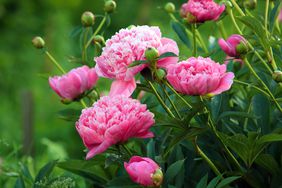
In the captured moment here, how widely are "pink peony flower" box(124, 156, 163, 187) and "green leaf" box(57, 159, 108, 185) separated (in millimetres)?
139

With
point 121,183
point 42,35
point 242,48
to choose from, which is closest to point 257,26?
point 242,48

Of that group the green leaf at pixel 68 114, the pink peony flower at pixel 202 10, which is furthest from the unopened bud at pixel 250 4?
the green leaf at pixel 68 114

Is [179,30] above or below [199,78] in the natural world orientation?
below

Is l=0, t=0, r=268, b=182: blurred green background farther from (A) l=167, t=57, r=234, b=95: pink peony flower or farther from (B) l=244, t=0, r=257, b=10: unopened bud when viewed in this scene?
(A) l=167, t=57, r=234, b=95: pink peony flower

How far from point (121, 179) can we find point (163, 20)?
10.4ft

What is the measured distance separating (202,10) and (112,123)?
239 mm

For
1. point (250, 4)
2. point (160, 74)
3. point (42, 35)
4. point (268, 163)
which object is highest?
point (160, 74)

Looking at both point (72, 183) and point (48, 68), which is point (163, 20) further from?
point (72, 183)

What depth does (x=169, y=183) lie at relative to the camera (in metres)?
0.97

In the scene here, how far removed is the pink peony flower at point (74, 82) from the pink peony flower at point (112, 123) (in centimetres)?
15

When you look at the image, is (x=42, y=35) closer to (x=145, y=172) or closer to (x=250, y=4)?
(x=250, y=4)

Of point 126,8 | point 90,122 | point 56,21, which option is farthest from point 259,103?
point 126,8

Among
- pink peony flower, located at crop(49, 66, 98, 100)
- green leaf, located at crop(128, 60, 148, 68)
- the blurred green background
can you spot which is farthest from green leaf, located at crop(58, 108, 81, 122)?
the blurred green background

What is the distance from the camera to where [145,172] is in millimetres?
837
